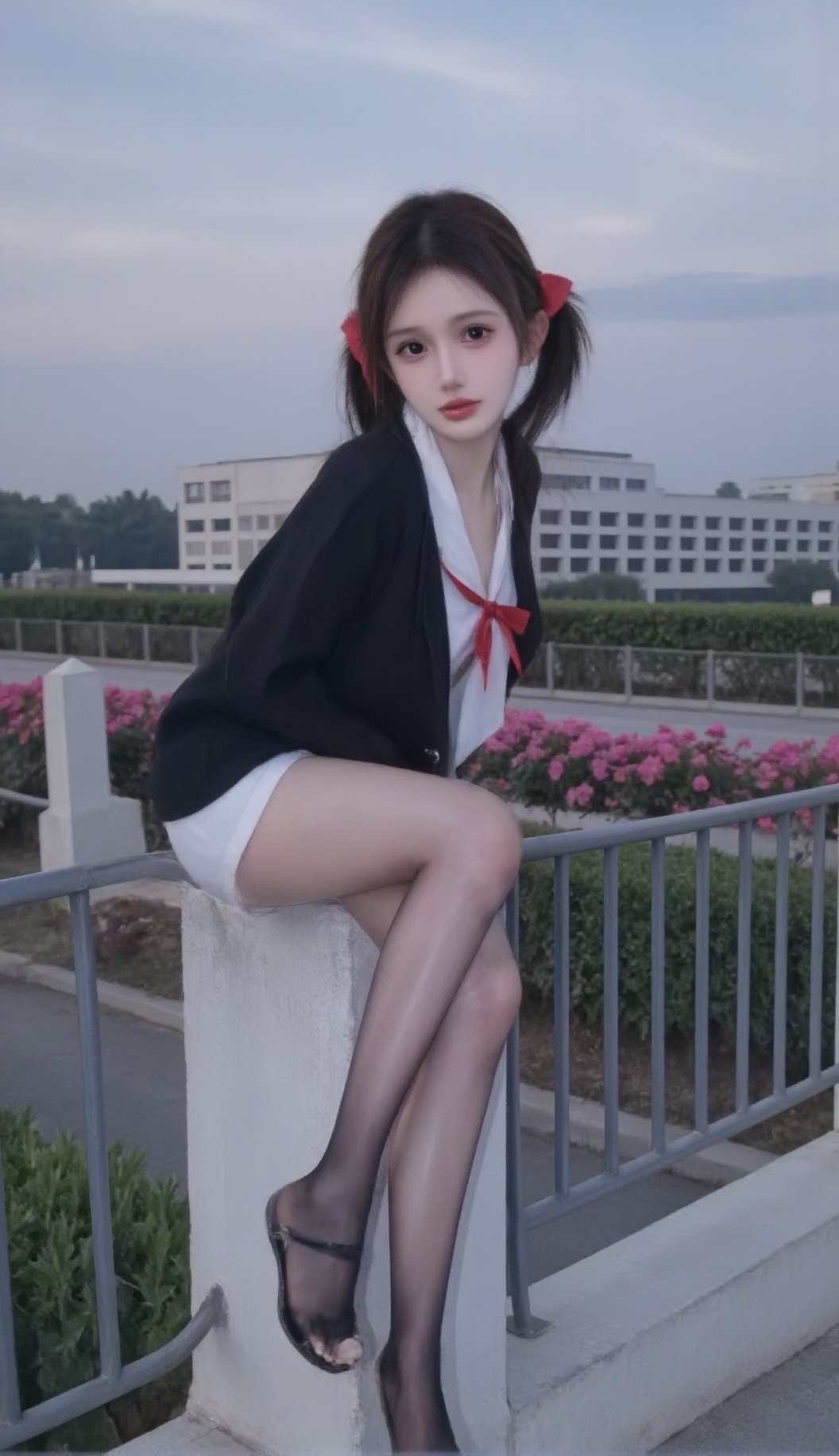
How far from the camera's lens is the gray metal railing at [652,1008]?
245 cm

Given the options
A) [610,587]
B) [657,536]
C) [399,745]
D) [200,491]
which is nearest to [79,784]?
[399,745]

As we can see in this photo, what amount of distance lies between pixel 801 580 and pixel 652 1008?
872 inches

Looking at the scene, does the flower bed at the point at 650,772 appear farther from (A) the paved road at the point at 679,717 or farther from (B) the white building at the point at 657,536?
(B) the white building at the point at 657,536

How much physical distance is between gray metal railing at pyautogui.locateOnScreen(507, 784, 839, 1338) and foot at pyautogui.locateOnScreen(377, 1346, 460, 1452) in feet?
2.45

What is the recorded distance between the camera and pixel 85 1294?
252 cm

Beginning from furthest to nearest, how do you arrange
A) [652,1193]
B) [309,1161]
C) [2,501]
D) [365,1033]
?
[2,501] < [652,1193] < [309,1161] < [365,1033]

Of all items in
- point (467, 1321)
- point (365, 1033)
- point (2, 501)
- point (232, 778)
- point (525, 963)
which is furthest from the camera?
point (2, 501)

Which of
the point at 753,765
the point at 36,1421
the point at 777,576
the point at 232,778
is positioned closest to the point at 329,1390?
the point at 36,1421

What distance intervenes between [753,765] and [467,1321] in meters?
5.60

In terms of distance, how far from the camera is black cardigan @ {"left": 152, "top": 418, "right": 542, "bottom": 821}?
170 centimetres

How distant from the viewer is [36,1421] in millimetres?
1931

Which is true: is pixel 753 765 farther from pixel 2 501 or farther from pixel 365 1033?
pixel 2 501

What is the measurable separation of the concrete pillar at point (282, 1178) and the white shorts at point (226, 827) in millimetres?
180

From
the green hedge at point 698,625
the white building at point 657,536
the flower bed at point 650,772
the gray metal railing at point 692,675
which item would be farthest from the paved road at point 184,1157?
the white building at point 657,536
